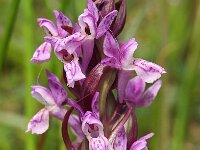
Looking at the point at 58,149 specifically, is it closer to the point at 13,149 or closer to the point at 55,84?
the point at 55,84

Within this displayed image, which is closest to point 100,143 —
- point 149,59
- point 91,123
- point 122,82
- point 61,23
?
point 91,123

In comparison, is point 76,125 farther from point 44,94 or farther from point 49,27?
point 49,27

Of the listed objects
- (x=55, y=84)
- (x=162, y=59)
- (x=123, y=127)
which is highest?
(x=162, y=59)

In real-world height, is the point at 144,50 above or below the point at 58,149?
above

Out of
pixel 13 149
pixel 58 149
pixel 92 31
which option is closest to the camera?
pixel 92 31

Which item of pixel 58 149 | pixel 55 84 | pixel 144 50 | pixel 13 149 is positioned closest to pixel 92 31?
pixel 55 84

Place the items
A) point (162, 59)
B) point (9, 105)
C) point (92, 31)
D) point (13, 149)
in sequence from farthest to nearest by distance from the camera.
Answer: point (9, 105), point (13, 149), point (162, 59), point (92, 31)
